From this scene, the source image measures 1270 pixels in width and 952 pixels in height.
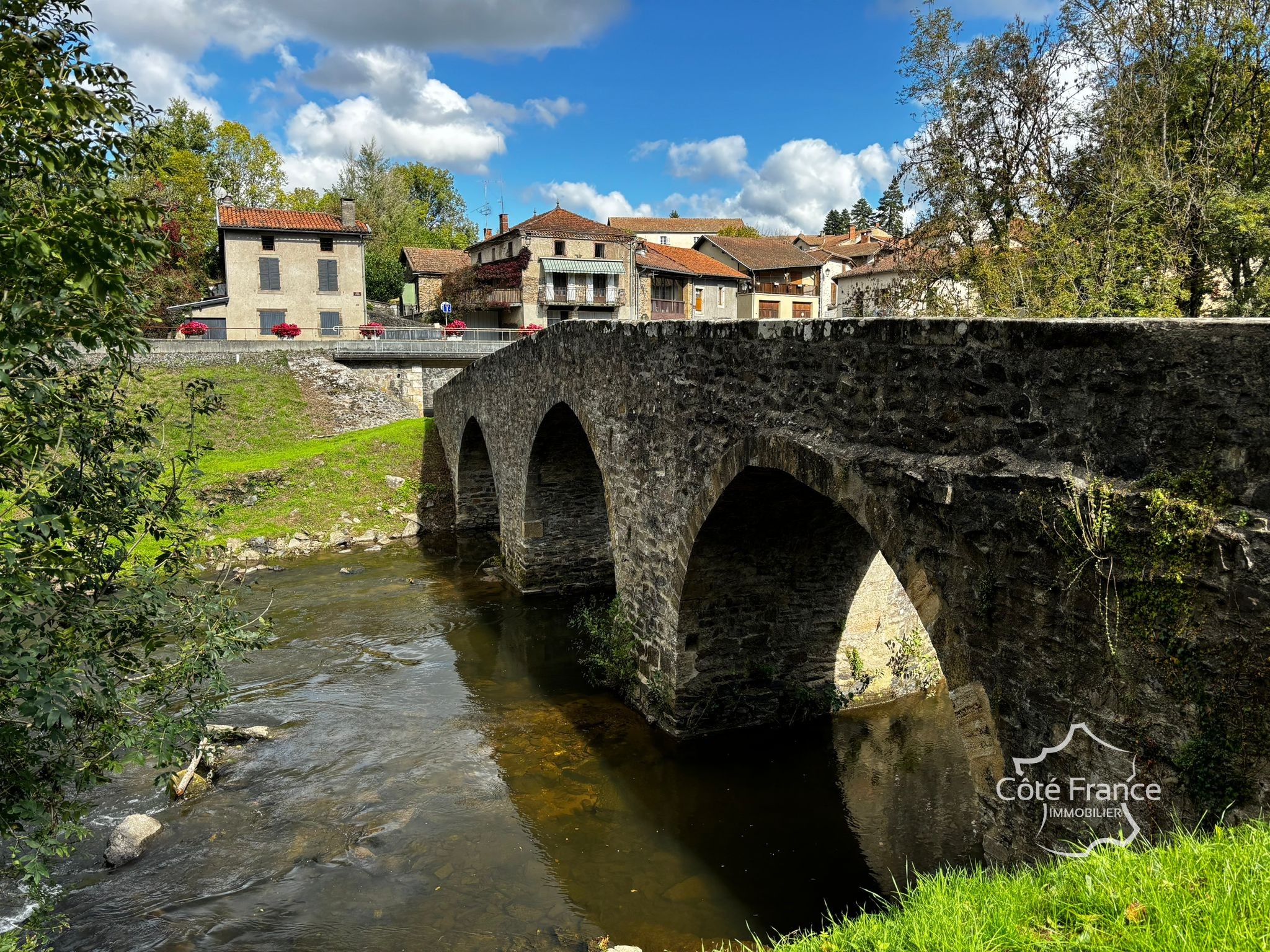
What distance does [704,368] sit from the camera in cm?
912

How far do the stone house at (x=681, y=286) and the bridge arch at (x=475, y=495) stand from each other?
20529mm

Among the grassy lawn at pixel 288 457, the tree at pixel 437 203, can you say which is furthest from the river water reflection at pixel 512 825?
the tree at pixel 437 203

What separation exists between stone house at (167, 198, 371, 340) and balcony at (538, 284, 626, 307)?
31.9 feet

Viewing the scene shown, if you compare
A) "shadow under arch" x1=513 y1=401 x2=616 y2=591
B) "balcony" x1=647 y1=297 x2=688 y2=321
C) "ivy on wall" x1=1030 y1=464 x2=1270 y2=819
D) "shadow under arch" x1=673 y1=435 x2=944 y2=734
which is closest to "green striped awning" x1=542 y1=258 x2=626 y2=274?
"balcony" x1=647 y1=297 x2=688 y2=321

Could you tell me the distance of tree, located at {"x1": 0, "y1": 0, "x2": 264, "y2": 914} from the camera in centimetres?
470

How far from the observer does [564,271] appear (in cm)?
4472

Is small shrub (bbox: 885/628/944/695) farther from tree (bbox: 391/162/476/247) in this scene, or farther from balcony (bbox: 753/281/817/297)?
tree (bbox: 391/162/476/247)

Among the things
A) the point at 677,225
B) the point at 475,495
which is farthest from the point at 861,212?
the point at 475,495

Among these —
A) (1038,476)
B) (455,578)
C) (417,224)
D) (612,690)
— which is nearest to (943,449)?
(1038,476)

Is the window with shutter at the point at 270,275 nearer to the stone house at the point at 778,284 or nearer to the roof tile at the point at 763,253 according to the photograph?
the stone house at the point at 778,284

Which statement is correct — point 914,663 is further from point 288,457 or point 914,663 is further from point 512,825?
point 288,457

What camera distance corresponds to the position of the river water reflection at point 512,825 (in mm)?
7672

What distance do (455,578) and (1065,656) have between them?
16536mm

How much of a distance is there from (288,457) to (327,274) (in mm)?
18653
